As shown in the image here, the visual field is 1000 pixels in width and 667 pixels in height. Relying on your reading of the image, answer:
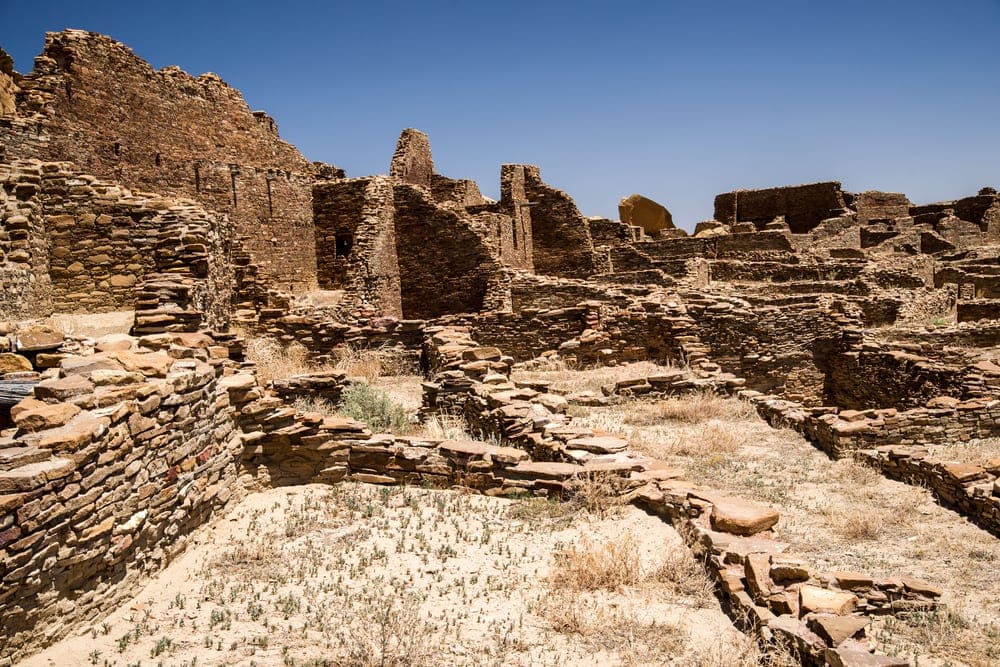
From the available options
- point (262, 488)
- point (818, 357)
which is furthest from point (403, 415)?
point (818, 357)

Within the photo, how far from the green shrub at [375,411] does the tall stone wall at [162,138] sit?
7.35m

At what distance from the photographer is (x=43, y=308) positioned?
9438 millimetres

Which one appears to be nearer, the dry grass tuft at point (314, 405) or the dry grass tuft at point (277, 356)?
the dry grass tuft at point (314, 405)

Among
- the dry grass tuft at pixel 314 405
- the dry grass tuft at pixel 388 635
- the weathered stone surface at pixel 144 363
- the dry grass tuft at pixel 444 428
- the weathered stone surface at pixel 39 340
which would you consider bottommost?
the dry grass tuft at pixel 388 635

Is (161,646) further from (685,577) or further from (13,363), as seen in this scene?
→ (685,577)

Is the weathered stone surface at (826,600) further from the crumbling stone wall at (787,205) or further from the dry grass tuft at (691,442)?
the crumbling stone wall at (787,205)

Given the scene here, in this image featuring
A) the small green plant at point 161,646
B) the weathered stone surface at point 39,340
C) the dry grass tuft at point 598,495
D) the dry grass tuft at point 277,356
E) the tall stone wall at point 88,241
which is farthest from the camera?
the dry grass tuft at point 277,356

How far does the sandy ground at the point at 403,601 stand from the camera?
4.02 metres

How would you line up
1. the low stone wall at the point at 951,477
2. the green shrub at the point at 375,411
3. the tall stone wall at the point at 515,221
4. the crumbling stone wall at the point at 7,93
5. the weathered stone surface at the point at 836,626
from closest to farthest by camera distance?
the weathered stone surface at the point at 836,626 → the low stone wall at the point at 951,477 → the green shrub at the point at 375,411 → the crumbling stone wall at the point at 7,93 → the tall stone wall at the point at 515,221

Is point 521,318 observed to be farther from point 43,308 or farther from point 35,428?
point 35,428

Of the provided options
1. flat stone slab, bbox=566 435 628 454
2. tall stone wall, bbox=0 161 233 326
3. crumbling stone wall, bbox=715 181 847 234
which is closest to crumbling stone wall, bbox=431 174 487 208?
tall stone wall, bbox=0 161 233 326

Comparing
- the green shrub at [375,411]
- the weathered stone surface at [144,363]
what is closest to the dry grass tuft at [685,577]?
the weathered stone surface at [144,363]

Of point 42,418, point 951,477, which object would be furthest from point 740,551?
point 42,418

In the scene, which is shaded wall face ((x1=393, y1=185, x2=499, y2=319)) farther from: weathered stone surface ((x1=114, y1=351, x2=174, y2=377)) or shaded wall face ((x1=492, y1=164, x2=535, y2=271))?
weathered stone surface ((x1=114, y1=351, x2=174, y2=377))
